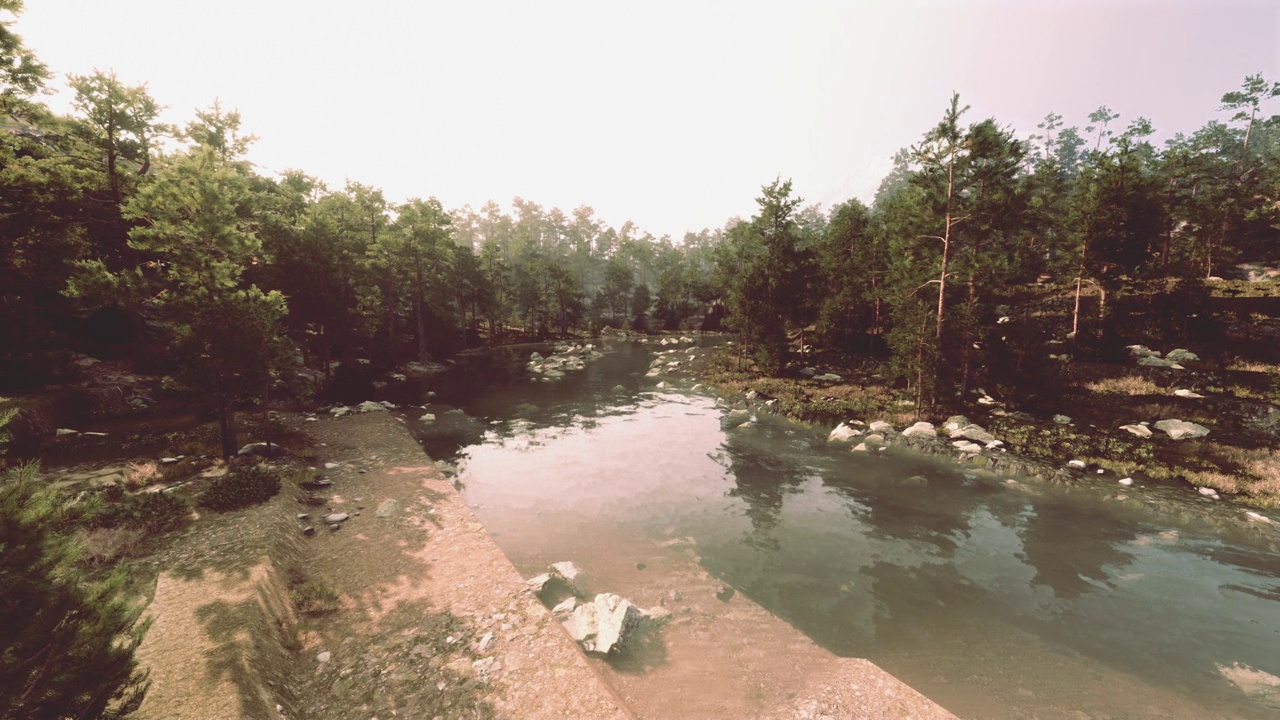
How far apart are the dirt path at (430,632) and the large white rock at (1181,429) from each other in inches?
1181

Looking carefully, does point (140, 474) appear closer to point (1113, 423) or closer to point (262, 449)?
point (262, 449)

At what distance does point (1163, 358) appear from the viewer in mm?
31609

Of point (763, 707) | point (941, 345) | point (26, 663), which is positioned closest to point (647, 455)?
point (763, 707)

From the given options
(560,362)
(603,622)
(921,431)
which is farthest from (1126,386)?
(560,362)

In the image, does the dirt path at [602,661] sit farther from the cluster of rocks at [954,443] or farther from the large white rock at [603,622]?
the cluster of rocks at [954,443]

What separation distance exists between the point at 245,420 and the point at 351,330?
19840mm

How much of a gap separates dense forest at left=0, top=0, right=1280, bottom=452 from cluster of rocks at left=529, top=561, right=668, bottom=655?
15.4 m

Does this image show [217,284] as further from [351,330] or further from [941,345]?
[941,345]

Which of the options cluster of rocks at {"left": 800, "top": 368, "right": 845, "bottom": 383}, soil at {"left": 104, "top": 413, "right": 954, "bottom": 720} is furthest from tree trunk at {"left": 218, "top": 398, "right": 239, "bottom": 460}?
cluster of rocks at {"left": 800, "top": 368, "right": 845, "bottom": 383}

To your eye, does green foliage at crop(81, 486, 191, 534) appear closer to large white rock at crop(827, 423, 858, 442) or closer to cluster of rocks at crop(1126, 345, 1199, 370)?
large white rock at crop(827, 423, 858, 442)

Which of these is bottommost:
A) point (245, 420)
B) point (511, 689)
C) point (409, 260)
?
point (511, 689)

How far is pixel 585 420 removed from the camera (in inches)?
1178

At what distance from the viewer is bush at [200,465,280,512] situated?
1375 centimetres

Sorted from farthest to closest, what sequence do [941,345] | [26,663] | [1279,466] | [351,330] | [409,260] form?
[409,260]
[351,330]
[941,345]
[1279,466]
[26,663]
